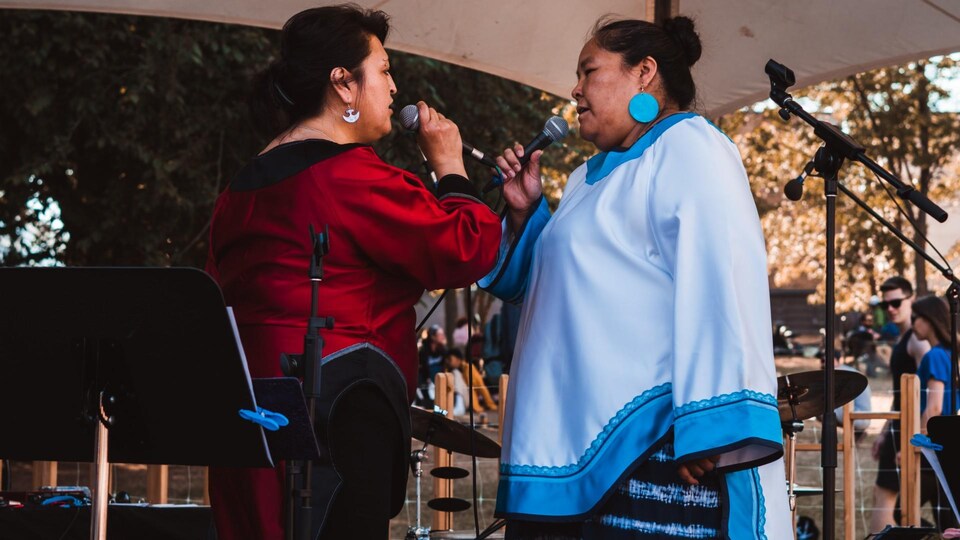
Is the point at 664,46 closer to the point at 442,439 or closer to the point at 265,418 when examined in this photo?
the point at 265,418

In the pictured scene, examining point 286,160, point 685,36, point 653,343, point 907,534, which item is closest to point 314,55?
point 286,160

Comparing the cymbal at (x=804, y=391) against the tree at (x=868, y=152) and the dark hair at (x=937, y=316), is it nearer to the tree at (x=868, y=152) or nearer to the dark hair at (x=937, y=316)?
the dark hair at (x=937, y=316)

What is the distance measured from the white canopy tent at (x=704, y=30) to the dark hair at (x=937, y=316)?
8.30 ft

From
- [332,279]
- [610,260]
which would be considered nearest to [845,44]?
[610,260]

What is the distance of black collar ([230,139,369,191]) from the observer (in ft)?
8.82

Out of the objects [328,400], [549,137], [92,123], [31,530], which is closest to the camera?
[328,400]

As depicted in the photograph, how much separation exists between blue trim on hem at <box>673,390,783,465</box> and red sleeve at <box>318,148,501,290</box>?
1.92 feet

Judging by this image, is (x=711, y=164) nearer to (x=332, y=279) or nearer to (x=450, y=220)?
(x=450, y=220)

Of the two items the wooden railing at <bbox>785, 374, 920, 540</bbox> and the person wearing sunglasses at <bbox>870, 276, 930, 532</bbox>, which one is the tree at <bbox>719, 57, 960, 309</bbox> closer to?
the person wearing sunglasses at <bbox>870, 276, 930, 532</bbox>

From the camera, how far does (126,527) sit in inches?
164

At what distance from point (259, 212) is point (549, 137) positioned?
81cm

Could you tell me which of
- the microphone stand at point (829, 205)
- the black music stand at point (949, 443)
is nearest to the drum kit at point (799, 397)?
the microphone stand at point (829, 205)

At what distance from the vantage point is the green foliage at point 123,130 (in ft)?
30.9

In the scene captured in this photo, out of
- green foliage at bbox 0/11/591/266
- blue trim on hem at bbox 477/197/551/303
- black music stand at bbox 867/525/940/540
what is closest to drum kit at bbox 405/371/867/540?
black music stand at bbox 867/525/940/540
